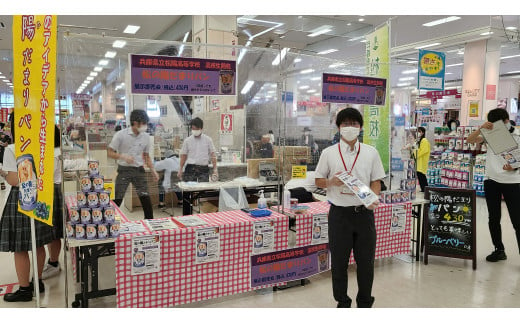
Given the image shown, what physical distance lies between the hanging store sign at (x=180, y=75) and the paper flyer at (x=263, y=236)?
113 centimetres

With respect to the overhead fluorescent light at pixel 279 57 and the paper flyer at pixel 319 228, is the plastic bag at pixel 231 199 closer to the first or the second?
the paper flyer at pixel 319 228

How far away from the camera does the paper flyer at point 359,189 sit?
2506mm

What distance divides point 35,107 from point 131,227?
116 centimetres

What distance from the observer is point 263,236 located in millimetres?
3322

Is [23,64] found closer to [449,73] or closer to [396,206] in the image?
[396,206]

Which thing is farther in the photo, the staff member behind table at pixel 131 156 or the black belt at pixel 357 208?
the staff member behind table at pixel 131 156

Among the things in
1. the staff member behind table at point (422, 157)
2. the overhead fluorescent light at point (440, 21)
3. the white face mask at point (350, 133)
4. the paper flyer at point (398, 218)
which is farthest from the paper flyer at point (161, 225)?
the overhead fluorescent light at point (440, 21)

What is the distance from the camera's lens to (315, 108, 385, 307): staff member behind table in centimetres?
266

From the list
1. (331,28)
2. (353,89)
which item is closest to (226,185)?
(353,89)

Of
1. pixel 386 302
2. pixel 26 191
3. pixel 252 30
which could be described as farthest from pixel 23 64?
pixel 252 30

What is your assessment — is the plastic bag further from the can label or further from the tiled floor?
the can label

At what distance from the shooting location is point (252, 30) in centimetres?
917

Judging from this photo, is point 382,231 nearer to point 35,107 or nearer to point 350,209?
point 350,209

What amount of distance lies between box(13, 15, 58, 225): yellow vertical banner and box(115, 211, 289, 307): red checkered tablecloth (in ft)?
2.07
